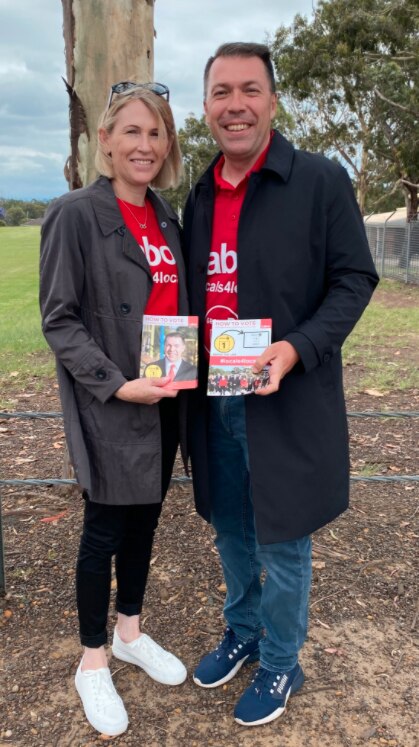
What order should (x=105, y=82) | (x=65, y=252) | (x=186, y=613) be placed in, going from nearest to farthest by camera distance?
1. (x=65, y=252)
2. (x=186, y=613)
3. (x=105, y=82)

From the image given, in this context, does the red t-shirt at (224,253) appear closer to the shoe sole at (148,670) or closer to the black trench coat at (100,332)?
the black trench coat at (100,332)

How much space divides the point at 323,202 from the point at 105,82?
6.02ft

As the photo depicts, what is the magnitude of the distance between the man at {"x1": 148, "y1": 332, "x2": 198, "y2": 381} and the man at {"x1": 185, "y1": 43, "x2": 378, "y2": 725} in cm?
16

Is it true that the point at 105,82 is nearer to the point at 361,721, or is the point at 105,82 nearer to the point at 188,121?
the point at 361,721

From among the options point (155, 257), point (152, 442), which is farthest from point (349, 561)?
point (155, 257)

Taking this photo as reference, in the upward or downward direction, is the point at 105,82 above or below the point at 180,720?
above

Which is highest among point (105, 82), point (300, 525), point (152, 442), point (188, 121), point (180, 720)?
point (188, 121)

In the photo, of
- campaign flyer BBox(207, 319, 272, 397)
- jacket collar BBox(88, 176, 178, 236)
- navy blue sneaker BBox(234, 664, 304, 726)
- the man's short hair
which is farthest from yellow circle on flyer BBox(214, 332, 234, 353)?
navy blue sneaker BBox(234, 664, 304, 726)

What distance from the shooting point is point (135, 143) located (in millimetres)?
2238

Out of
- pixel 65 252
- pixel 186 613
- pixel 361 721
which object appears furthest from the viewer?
pixel 186 613

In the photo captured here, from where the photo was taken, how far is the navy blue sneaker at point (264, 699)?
2.44m

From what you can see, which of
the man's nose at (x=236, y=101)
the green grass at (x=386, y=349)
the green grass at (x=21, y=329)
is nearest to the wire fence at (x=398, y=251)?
the green grass at (x=386, y=349)

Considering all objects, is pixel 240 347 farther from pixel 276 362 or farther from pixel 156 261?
pixel 156 261

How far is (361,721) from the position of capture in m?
2.46
